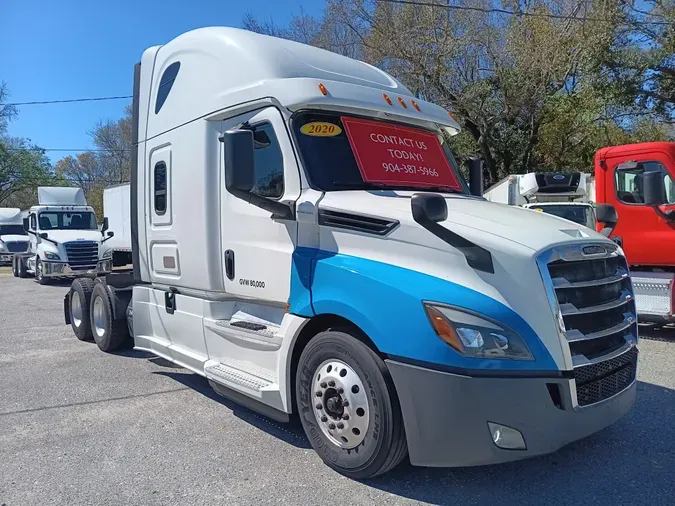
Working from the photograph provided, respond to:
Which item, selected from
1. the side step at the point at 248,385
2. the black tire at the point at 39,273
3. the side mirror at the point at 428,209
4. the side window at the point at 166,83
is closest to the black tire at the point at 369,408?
the side step at the point at 248,385

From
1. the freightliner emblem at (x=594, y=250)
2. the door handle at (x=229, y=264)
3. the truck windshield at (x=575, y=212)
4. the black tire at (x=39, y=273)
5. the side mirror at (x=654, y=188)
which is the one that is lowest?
the black tire at (x=39, y=273)

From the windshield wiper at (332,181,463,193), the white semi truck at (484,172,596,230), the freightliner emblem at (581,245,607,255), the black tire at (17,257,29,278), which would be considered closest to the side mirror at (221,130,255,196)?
the windshield wiper at (332,181,463,193)

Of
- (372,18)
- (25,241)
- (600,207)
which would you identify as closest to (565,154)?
(372,18)

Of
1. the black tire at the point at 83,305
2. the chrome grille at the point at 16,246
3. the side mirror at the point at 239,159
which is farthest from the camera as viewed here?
the chrome grille at the point at 16,246

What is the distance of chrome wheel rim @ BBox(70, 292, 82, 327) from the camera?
8.16 metres

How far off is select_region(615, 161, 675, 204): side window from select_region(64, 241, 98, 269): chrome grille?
1492cm

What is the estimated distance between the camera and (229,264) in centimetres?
471

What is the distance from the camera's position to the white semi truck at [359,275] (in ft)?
10.5

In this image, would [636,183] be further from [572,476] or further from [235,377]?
[235,377]

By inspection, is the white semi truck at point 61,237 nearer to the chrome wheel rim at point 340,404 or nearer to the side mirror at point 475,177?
the side mirror at point 475,177

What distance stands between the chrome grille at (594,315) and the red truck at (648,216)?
391 cm

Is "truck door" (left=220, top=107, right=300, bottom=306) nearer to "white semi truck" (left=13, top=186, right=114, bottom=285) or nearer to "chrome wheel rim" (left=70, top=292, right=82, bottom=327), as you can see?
"chrome wheel rim" (left=70, top=292, right=82, bottom=327)

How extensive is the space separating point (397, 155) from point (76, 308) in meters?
5.96

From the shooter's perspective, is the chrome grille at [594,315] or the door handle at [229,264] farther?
the door handle at [229,264]
